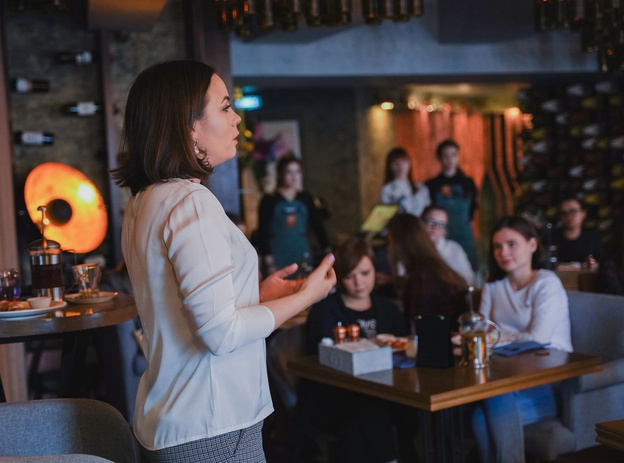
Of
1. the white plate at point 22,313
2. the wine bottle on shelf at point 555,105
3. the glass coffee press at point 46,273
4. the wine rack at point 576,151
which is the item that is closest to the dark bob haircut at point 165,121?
the white plate at point 22,313

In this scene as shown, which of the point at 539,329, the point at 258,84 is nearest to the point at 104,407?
the point at 539,329

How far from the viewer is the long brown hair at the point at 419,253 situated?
429cm

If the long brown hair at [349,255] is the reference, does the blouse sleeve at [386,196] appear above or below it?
above

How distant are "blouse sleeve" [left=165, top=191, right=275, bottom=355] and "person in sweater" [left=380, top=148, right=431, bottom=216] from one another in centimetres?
562

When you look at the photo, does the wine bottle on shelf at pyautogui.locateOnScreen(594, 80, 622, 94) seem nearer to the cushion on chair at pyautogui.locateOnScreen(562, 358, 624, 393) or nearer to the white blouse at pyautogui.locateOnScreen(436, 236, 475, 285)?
the white blouse at pyautogui.locateOnScreen(436, 236, 475, 285)

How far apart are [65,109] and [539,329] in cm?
366

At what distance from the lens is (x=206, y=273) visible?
1.55 meters

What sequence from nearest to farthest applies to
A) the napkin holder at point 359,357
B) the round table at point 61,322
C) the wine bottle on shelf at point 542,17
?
the round table at point 61,322 < the napkin holder at point 359,357 < the wine bottle on shelf at point 542,17

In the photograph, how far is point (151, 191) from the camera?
1.66 metres

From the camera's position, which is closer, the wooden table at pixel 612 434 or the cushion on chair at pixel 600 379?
the wooden table at pixel 612 434

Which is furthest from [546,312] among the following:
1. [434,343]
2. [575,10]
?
[575,10]

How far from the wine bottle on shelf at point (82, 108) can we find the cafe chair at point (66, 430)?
371 centimetres

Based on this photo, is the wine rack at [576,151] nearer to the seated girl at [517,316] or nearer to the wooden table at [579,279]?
the wooden table at [579,279]

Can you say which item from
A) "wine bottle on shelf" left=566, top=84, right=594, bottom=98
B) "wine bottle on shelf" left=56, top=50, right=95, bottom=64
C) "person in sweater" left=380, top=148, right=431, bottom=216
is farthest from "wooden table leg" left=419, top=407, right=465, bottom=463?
"wine bottle on shelf" left=566, top=84, right=594, bottom=98
